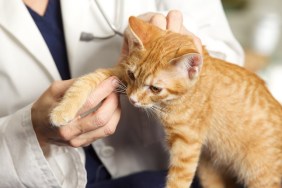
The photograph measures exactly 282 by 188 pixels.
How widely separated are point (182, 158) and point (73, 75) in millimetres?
365

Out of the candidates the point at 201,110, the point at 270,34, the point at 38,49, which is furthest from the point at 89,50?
the point at 270,34

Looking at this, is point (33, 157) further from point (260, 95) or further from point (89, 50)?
point (260, 95)

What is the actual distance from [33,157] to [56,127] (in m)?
0.14

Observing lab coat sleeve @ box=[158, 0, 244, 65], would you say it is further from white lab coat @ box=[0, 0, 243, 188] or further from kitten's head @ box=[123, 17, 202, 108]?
kitten's head @ box=[123, 17, 202, 108]

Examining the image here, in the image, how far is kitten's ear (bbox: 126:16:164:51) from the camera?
2.73 feet

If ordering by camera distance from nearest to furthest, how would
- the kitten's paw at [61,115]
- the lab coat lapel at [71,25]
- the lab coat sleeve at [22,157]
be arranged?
the kitten's paw at [61,115] < the lab coat sleeve at [22,157] < the lab coat lapel at [71,25]

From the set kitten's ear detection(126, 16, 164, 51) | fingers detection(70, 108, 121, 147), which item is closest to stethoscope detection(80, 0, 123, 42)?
kitten's ear detection(126, 16, 164, 51)

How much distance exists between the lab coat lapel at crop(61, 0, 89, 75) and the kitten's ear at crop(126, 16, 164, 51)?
0.20 m

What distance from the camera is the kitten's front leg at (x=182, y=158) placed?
91 cm

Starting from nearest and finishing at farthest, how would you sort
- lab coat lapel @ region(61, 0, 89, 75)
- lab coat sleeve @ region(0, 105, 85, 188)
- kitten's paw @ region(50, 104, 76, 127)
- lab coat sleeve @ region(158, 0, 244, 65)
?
1. kitten's paw @ region(50, 104, 76, 127)
2. lab coat sleeve @ region(0, 105, 85, 188)
3. lab coat lapel @ region(61, 0, 89, 75)
4. lab coat sleeve @ region(158, 0, 244, 65)

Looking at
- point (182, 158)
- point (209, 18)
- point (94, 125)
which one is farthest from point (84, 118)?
point (209, 18)

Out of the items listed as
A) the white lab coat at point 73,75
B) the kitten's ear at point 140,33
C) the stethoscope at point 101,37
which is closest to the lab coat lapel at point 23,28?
the white lab coat at point 73,75

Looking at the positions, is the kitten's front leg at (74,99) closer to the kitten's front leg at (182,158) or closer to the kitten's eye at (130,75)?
the kitten's eye at (130,75)

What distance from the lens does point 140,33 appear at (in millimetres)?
843
